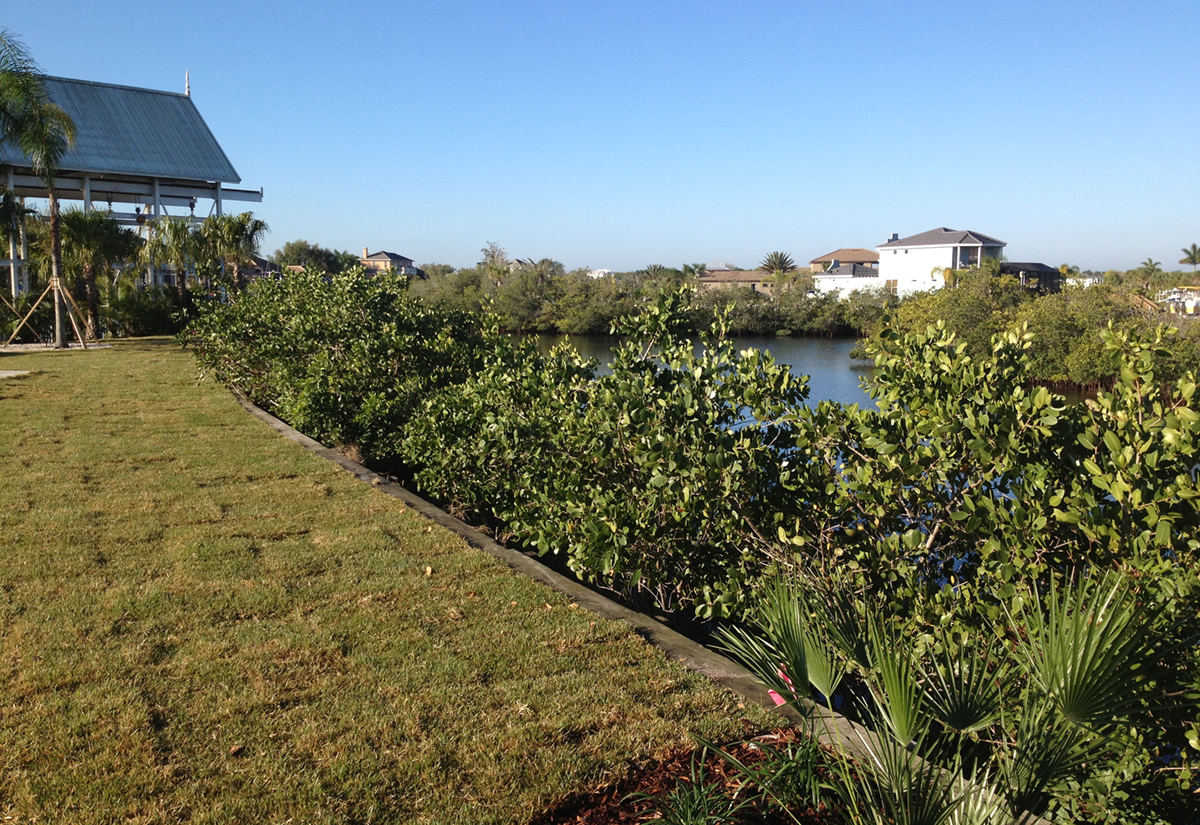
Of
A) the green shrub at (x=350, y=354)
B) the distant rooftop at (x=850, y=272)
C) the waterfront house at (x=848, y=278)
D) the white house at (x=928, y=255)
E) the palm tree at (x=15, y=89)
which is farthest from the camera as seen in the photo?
the distant rooftop at (x=850, y=272)

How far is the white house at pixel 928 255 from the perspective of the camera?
6438cm

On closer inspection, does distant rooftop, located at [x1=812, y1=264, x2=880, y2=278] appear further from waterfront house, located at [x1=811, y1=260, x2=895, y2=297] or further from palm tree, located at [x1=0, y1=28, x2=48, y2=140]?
palm tree, located at [x1=0, y1=28, x2=48, y2=140]

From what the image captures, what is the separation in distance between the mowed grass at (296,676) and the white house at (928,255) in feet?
195

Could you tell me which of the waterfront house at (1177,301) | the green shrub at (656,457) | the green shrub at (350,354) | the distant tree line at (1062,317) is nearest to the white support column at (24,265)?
the green shrub at (350,354)

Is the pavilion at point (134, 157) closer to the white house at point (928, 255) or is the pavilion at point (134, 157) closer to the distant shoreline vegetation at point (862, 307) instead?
the distant shoreline vegetation at point (862, 307)

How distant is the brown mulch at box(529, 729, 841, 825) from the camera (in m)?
2.97

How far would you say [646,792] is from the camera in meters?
3.14

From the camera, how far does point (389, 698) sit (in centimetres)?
379

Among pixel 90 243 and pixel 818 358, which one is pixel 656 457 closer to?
pixel 90 243

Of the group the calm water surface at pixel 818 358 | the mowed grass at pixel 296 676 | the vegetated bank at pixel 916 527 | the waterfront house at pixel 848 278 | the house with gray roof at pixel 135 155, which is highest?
the house with gray roof at pixel 135 155

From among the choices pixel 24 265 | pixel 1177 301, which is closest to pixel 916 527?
pixel 24 265

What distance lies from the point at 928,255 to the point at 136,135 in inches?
2183

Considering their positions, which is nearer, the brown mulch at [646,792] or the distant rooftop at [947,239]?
the brown mulch at [646,792]

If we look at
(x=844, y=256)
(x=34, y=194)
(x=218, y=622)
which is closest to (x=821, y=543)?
(x=218, y=622)
